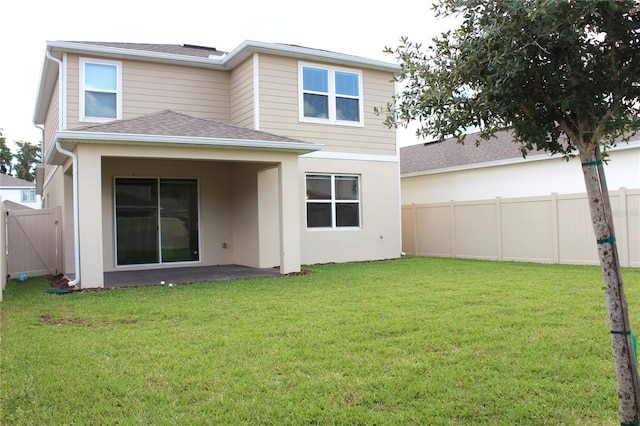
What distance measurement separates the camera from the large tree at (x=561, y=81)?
9.96 ft

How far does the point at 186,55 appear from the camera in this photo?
14141mm

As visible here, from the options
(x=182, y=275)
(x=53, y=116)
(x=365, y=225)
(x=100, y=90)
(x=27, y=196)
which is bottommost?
(x=182, y=275)

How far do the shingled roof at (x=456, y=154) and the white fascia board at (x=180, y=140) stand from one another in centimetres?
716

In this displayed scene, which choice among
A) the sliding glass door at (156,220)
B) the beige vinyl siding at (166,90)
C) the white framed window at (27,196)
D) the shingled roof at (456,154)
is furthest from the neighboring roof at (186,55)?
the white framed window at (27,196)

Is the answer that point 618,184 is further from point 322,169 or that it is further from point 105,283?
point 105,283

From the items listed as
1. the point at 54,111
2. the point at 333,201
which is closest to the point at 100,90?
the point at 54,111

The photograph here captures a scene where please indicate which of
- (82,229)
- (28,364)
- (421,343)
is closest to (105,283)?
(82,229)

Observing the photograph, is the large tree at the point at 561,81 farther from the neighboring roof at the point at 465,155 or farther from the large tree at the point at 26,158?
the large tree at the point at 26,158

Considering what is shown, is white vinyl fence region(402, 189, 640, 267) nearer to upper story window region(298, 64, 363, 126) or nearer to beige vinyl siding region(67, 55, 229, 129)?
upper story window region(298, 64, 363, 126)

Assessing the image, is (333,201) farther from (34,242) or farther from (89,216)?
(34,242)

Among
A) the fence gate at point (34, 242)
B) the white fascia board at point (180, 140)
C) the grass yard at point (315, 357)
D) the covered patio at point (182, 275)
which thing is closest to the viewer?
the grass yard at point (315, 357)

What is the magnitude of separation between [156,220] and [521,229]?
9502 millimetres

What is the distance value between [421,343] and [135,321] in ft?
12.4

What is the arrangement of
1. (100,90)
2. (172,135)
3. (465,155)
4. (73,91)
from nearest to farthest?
(172,135)
(73,91)
(100,90)
(465,155)
